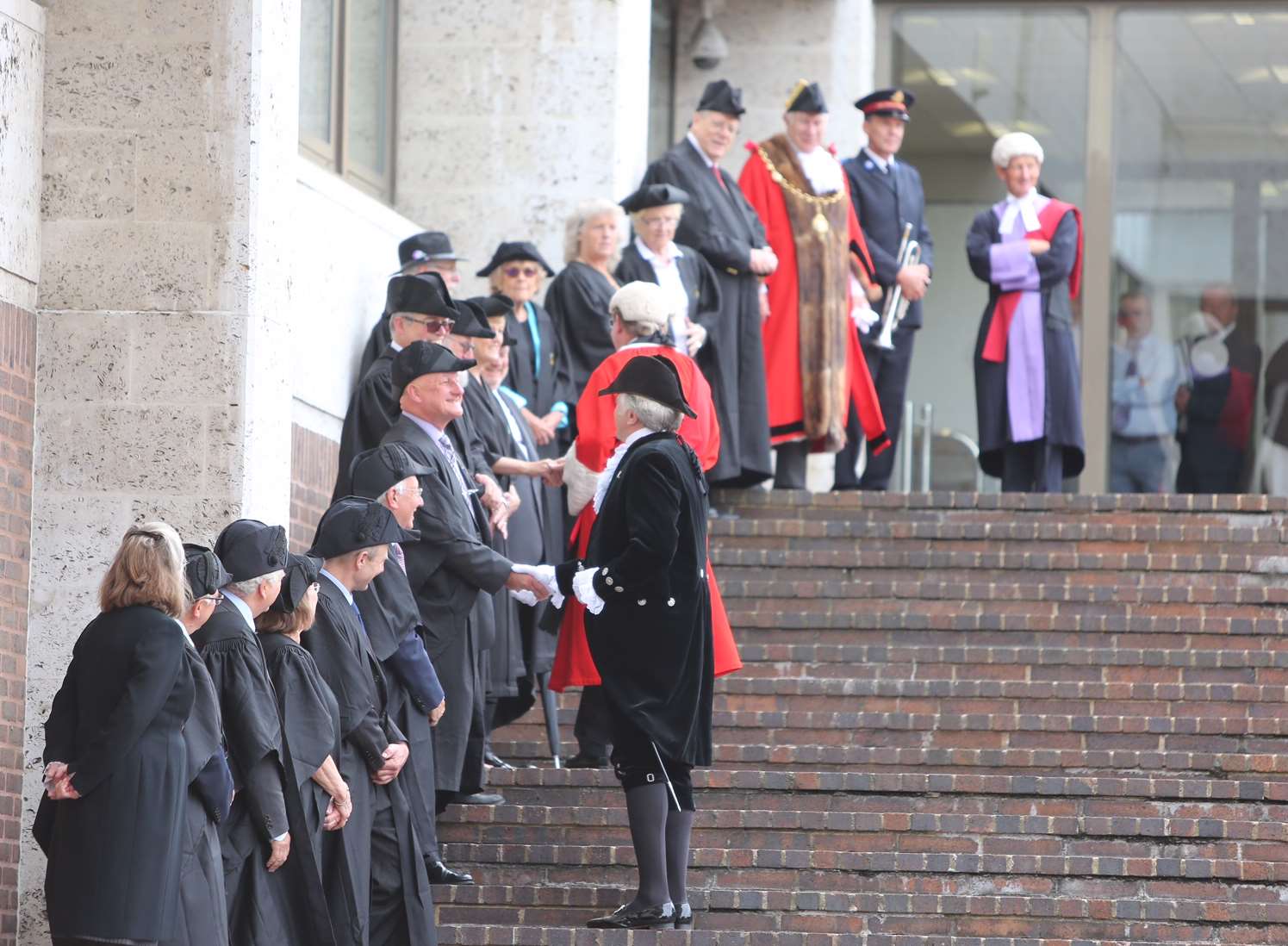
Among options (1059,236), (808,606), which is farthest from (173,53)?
(1059,236)

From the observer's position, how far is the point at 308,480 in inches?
450

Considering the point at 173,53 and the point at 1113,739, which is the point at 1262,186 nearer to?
the point at 1113,739

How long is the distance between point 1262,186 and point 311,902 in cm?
1324

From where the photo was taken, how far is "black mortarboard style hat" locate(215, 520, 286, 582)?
7973 mm

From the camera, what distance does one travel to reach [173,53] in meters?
9.64

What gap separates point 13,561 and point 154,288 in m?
1.07

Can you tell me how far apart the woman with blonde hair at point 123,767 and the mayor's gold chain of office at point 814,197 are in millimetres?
7358

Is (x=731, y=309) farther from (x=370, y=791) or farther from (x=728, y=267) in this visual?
(x=370, y=791)

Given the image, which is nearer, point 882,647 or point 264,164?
point 264,164

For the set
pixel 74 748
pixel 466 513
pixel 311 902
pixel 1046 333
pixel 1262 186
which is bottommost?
pixel 311 902

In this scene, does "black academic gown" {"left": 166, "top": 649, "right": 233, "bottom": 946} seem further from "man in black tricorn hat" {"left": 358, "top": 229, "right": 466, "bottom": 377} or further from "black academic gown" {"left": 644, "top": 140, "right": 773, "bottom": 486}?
"black academic gown" {"left": 644, "top": 140, "right": 773, "bottom": 486}

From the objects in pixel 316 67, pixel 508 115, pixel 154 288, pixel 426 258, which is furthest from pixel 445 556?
pixel 508 115

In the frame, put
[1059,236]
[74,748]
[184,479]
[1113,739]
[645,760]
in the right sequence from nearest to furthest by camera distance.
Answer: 1. [74,748]
2. [645,760]
3. [184,479]
4. [1113,739]
5. [1059,236]

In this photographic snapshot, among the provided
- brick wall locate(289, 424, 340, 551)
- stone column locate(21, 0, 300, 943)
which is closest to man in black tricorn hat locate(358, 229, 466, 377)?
brick wall locate(289, 424, 340, 551)
